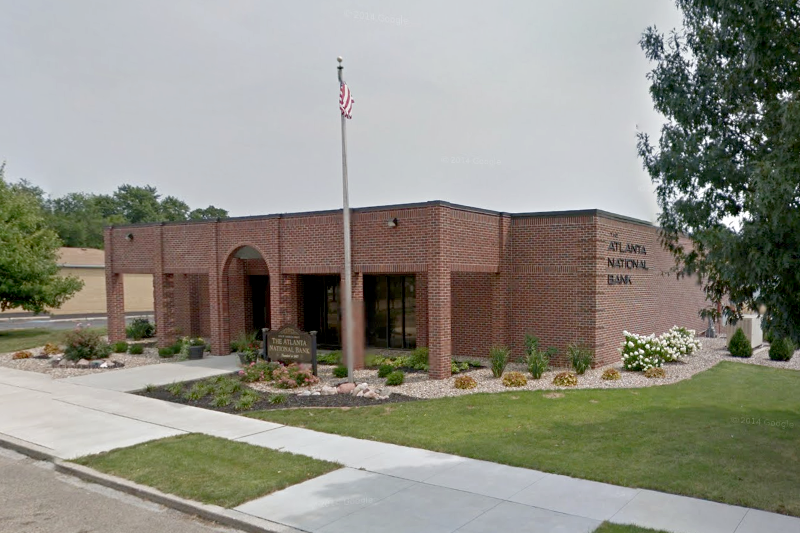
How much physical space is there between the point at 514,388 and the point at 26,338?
23.9 meters

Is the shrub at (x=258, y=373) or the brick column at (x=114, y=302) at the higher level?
the brick column at (x=114, y=302)

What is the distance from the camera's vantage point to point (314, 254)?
18031mm

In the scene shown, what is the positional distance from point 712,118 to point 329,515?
7.00m

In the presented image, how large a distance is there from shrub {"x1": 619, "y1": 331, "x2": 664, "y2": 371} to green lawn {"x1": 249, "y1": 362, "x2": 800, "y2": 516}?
1448 mm

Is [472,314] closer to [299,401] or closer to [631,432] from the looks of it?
[299,401]

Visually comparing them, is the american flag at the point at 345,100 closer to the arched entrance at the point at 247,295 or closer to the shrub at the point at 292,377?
the shrub at the point at 292,377

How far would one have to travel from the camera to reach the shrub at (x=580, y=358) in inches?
604

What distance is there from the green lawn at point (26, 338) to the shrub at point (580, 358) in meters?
17.9

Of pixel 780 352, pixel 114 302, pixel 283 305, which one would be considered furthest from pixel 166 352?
pixel 780 352

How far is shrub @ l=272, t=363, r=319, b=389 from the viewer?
14727 mm

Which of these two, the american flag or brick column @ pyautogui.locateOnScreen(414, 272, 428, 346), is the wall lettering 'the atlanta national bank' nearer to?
brick column @ pyautogui.locateOnScreen(414, 272, 428, 346)

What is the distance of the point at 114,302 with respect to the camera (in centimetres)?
2298

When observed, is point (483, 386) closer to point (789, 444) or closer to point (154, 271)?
point (789, 444)

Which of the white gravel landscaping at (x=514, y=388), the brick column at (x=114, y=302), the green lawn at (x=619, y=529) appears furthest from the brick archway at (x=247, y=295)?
the green lawn at (x=619, y=529)
